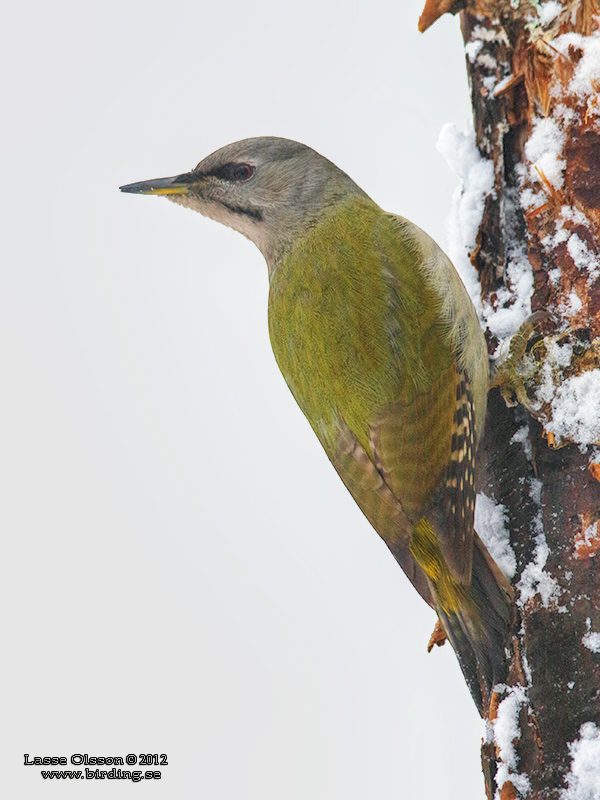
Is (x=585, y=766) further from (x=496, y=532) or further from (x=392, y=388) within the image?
(x=392, y=388)

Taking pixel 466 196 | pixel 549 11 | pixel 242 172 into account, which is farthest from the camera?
pixel 242 172

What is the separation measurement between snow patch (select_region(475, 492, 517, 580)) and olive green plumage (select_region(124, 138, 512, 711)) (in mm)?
53

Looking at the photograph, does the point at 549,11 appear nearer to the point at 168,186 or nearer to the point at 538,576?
the point at 168,186

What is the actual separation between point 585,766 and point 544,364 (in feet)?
3.61

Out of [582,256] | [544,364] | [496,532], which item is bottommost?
[496,532]

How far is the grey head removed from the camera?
3.29 metres

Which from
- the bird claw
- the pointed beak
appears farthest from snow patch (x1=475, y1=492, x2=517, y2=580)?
the pointed beak

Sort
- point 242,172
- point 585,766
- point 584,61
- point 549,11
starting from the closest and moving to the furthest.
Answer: point 585,766
point 584,61
point 549,11
point 242,172

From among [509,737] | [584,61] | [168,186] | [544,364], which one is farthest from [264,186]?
[509,737]

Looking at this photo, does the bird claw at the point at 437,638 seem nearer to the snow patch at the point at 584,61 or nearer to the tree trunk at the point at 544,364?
the tree trunk at the point at 544,364

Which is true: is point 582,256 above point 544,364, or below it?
above

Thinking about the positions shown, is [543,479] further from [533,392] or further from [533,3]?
[533,3]

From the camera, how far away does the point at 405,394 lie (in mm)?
2570

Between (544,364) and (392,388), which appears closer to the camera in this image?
(544,364)
